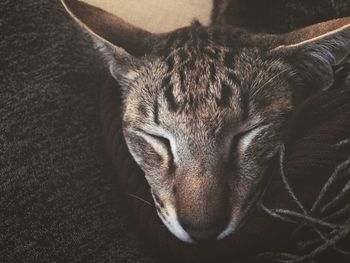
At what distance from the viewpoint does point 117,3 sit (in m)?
0.77

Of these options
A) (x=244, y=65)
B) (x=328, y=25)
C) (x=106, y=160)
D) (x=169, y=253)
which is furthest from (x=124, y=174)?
(x=328, y=25)

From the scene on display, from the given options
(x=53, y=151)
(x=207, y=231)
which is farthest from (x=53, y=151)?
(x=207, y=231)

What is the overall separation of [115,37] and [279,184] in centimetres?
37

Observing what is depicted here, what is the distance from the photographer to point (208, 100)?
2.26ft

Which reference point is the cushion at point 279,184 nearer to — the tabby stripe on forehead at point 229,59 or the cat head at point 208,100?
the cat head at point 208,100

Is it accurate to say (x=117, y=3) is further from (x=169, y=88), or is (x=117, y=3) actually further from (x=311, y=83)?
(x=311, y=83)

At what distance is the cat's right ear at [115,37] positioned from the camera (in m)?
0.74

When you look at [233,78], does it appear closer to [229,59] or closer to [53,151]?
[229,59]

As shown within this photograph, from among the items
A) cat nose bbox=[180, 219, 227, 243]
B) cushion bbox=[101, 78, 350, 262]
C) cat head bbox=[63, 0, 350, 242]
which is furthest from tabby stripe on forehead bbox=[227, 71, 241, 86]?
cat nose bbox=[180, 219, 227, 243]

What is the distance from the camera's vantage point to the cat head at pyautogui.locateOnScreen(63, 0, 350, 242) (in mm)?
665

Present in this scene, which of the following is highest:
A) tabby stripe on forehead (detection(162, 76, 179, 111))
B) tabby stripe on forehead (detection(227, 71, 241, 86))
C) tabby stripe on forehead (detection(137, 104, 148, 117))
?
tabby stripe on forehead (detection(227, 71, 241, 86))

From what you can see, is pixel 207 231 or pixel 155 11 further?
pixel 155 11

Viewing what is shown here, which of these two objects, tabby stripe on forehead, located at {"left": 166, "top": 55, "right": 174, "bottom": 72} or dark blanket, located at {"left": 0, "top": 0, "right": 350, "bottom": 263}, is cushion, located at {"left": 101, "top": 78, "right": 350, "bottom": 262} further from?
tabby stripe on forehead, located at {"left": 166, "top": 55, "right": 174, "bottom": 72}

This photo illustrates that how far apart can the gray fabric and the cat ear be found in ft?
1.07
